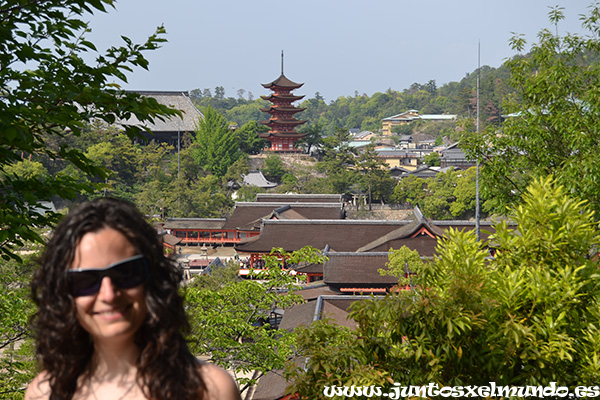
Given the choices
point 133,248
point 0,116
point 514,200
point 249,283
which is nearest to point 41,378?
point 133,248

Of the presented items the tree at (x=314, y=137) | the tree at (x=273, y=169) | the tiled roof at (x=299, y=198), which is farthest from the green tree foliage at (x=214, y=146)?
the tiled roof at (x=299, y=198)

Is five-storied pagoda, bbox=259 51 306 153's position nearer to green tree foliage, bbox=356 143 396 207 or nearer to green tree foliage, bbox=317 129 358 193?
green tree foliage, bbox=317 129 358 193

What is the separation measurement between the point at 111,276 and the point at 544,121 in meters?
7.09

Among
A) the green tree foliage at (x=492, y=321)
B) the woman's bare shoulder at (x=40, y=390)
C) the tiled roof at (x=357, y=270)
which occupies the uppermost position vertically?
the woman's bare shoulder at (x=40, y=390)

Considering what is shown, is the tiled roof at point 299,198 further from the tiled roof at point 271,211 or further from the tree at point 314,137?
the tree at point 314,137

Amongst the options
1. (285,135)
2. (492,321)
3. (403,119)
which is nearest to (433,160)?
(285,135)

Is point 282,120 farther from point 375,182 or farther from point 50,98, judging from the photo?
point 50,98

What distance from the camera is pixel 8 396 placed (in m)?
5.43

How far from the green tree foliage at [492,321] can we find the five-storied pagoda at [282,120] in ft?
158

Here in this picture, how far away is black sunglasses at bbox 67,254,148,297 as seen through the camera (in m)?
1.46

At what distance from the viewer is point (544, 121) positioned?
7441mm

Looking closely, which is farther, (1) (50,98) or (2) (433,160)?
(2) (433,160)

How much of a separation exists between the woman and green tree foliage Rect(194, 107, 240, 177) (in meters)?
43.9

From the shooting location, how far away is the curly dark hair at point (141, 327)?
4.89 ft
